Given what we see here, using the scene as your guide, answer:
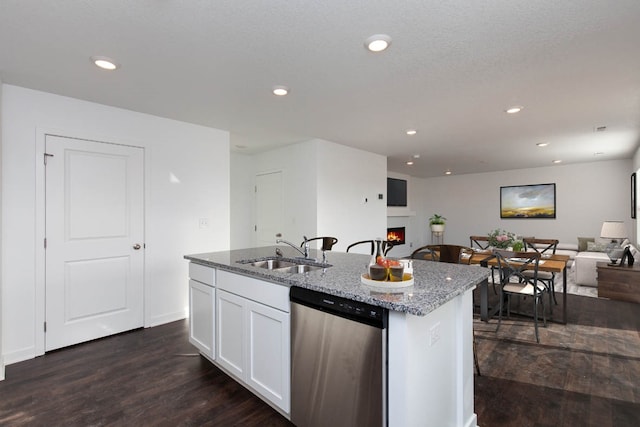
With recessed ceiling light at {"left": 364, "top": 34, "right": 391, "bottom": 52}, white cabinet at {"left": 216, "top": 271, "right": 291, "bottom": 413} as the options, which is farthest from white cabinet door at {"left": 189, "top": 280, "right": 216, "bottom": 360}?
recessed ceiling light at {"left": 364, "top": 34, "right": 391, "bottom": 52}

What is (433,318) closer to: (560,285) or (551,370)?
(551,370)

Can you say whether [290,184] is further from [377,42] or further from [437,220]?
[437,220]

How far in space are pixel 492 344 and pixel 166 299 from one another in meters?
3.55

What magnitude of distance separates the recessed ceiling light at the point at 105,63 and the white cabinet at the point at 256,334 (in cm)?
175

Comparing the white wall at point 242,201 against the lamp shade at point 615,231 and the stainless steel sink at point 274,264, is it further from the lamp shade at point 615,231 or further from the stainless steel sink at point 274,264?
the lamp shade at point 615,231

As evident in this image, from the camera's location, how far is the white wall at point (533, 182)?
273 inches

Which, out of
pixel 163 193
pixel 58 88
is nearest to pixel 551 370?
pixel 163 193

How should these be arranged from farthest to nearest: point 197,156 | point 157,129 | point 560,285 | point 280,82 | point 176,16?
point 560,285
point 197,156
point 157,129
point 280,82
point 176,16

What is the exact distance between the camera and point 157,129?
3635 millimetres

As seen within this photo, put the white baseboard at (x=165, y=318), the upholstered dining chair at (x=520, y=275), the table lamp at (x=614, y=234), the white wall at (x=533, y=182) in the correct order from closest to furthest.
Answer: the upholstered dining chair at (x=520, y=275) < the white baseboard at (x=165, y=318) < the table lamp at (x=614, y=234) < the white wall at (x=533, y=182)

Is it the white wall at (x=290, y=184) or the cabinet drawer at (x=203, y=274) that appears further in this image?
the white wall at (x=290, y=184)

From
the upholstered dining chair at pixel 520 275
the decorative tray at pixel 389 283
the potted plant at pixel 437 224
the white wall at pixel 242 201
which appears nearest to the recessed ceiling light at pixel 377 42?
the decorative tray at pixel 389 283

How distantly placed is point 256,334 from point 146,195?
2.37 metres

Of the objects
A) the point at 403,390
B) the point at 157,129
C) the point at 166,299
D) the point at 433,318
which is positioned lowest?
the point at 166,299
